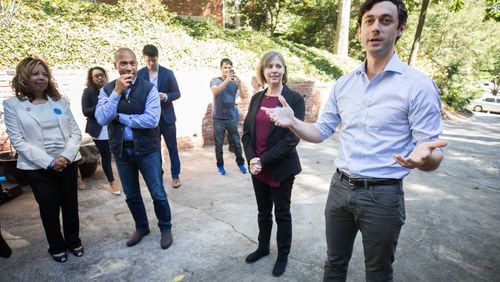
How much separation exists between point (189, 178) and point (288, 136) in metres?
3.09

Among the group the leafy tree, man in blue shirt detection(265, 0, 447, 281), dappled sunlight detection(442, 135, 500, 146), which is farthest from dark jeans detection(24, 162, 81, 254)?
the leafy tree

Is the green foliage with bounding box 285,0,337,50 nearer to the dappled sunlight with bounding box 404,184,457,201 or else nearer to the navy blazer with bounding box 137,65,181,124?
the dappled sunlight with bounding box 404,184,457,201

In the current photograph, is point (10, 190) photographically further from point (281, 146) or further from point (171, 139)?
point (281, 146)

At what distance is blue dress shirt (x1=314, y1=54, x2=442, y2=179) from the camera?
1.66 meters

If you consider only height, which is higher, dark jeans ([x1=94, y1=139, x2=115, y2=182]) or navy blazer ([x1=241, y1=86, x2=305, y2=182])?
navy blazer ([x1=241, y1=86, x2=305, y2=182])

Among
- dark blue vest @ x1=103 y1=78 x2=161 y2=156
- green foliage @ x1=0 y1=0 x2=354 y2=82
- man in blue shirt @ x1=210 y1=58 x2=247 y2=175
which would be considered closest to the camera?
dark blue vest @ x1=103 y1=78 x2=161 y2=156

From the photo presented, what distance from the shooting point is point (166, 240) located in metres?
3.24

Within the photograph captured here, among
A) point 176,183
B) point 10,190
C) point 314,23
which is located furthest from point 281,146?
point 314,23

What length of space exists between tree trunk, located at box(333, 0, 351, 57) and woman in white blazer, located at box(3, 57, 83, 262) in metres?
13.3

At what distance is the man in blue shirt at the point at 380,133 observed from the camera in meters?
1.66

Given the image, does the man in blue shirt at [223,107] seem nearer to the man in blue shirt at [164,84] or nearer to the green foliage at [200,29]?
the man in blue shirt at [164,84]

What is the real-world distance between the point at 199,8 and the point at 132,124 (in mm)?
14687

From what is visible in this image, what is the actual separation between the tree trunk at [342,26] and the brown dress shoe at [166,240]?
1319cm

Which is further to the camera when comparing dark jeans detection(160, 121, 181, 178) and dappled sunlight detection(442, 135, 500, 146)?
dappled sunlight detection(442, 135, 500, 146)
